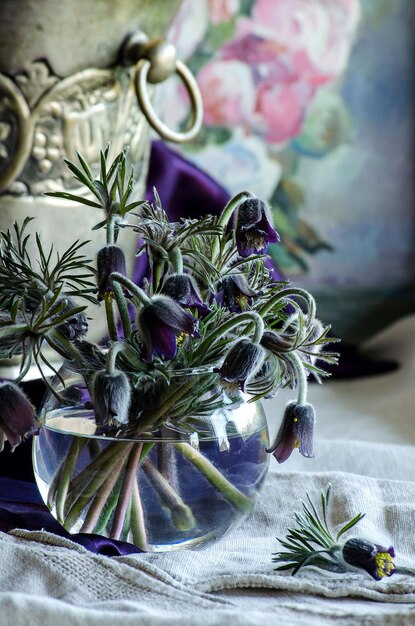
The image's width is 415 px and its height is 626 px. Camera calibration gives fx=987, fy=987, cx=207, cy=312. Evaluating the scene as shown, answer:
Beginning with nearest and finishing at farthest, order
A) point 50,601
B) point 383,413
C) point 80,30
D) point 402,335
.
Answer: point 50,601
point 80,30
point 383,413
point 402,335

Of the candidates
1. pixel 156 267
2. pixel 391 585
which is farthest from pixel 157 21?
pixel 391 585

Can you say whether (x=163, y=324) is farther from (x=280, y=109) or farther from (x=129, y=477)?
(x=280, y=109)

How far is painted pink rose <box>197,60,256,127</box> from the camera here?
96cm

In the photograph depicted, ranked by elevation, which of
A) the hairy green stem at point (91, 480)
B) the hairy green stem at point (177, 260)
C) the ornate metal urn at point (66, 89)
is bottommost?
the hairy green stem at point (91, 480)

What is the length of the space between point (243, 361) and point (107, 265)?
66 millimetres

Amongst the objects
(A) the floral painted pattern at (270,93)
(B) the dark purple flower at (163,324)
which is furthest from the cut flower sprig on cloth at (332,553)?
(A) the floral painted pattern at (270,93)

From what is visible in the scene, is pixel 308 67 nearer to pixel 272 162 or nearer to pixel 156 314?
pixel 272 162

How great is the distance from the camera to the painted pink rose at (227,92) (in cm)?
96

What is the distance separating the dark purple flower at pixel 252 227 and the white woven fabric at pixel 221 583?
5.0 inches

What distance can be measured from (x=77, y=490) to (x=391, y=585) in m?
0.13

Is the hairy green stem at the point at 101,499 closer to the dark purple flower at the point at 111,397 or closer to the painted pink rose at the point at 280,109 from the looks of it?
the dark purple flower at the point at 111,397

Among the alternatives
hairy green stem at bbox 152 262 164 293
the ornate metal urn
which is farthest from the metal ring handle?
hairy green stem at bbox 152 262 164 293

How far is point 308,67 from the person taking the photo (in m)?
0.98

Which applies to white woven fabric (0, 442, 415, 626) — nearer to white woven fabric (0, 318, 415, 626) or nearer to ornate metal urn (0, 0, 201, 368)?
white woven fabric (0, 318, 415, 626)
